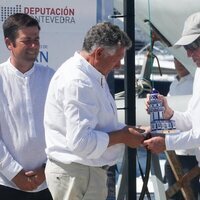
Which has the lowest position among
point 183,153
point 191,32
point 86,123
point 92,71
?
point 183,153

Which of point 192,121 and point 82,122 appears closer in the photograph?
point 82,122

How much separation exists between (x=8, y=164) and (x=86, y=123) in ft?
2.20

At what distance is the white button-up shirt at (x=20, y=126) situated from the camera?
4.64 meters

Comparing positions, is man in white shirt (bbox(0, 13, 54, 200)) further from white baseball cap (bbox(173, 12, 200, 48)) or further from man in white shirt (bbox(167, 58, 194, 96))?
man in white shirt (bbox(167, 58, 194, 96))

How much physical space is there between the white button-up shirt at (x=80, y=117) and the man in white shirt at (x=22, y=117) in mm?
276

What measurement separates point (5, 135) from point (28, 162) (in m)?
0.19

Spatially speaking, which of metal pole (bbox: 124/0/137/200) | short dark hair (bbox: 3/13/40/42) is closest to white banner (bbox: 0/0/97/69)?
metal pole (bbox: 124/0/137/200)

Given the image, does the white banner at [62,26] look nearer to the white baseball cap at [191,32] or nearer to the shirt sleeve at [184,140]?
the white baseball cap at [191,32]

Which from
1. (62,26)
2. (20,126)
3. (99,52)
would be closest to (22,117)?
(20,126)

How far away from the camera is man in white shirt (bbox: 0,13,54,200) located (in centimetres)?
464

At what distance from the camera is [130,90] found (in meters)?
5.66

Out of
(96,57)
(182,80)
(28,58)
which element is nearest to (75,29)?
(28,58)

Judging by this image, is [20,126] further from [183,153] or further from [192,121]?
[183,153]

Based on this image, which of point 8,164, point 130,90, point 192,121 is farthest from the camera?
point 130,90
